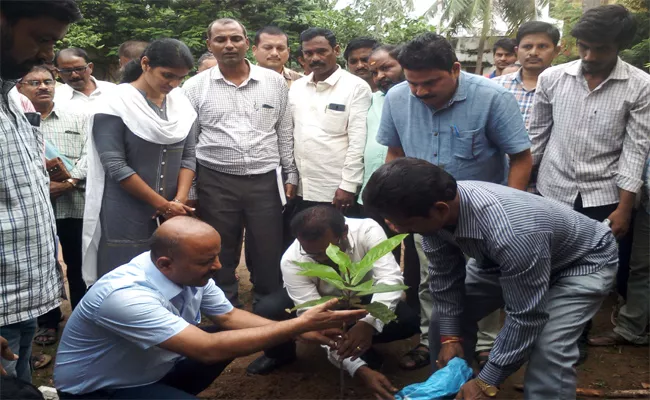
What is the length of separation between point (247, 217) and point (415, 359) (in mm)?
1472

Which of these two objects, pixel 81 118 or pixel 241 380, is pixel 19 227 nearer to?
pixel 241 380

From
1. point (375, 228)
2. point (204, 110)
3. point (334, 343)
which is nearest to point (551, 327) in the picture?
point (334, 343)


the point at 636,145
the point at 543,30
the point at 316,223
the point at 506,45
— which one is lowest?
the point at 316,223

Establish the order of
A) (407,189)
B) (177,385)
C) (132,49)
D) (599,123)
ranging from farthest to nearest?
(132,49) < (599,123) < (177,385) < (407,189)

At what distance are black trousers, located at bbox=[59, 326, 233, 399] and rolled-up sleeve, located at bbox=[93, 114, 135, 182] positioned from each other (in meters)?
1.10

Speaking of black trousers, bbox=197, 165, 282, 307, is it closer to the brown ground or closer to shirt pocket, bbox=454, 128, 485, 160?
the brown ground

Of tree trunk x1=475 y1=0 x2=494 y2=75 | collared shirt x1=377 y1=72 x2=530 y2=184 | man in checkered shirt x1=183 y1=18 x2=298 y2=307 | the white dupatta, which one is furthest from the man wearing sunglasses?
tree trunk x1=475 y1=0 x2=494 y2=75

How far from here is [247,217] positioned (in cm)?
394

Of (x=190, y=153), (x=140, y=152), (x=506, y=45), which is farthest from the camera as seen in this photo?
(x=506, y=45)

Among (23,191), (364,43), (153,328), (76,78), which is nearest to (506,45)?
(364,43)

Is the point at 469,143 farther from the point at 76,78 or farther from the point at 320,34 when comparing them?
the point at 76,78

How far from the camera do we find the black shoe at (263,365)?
11.4 ft

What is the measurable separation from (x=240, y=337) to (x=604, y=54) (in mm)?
2532

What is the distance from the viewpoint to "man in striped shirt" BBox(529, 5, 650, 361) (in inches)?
125
